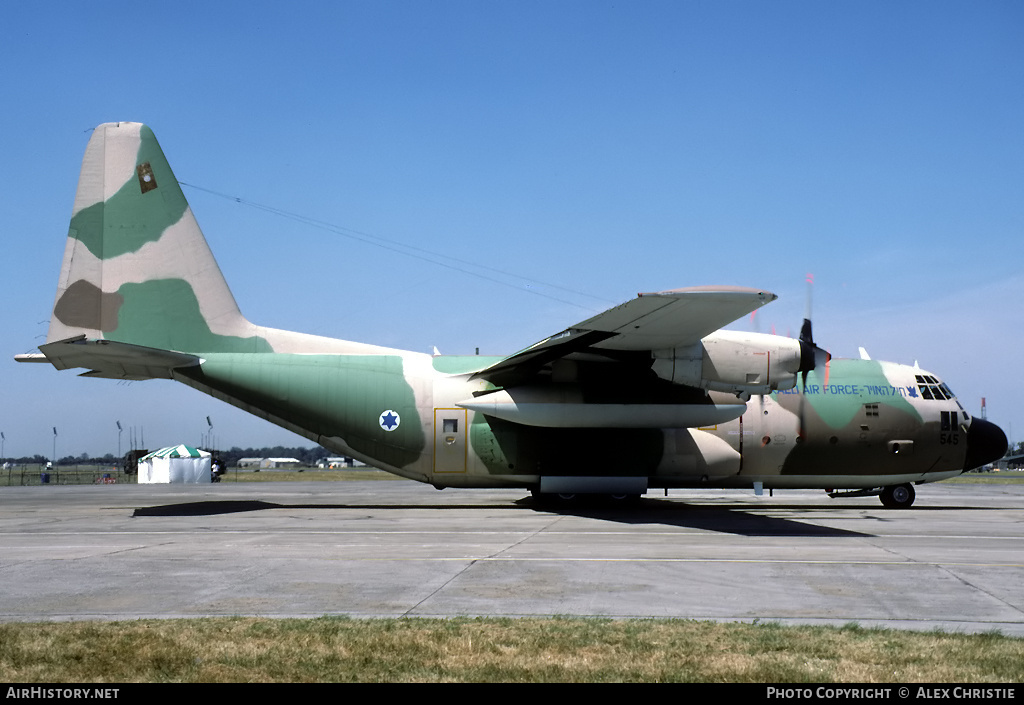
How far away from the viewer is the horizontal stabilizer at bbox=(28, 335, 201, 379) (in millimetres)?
19234

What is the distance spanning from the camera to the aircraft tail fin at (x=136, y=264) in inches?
835

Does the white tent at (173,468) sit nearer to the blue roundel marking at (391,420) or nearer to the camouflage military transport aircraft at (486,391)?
the camouflage military transport aircraft at (486,391)

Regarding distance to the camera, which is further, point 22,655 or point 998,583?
point 998,583

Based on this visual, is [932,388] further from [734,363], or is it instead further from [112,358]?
[112,358]

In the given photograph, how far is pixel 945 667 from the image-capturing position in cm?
652

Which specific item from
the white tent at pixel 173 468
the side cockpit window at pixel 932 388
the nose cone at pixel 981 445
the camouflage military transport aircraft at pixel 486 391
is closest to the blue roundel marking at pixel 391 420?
the camouflage military transport aircraft at pixel 486 391

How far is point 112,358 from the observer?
798 inches

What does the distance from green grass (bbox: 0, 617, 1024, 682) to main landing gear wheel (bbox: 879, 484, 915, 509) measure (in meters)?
18.2

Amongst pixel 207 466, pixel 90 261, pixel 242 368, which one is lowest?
pixel 207 466

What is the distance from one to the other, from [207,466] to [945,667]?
52722 millimetres
